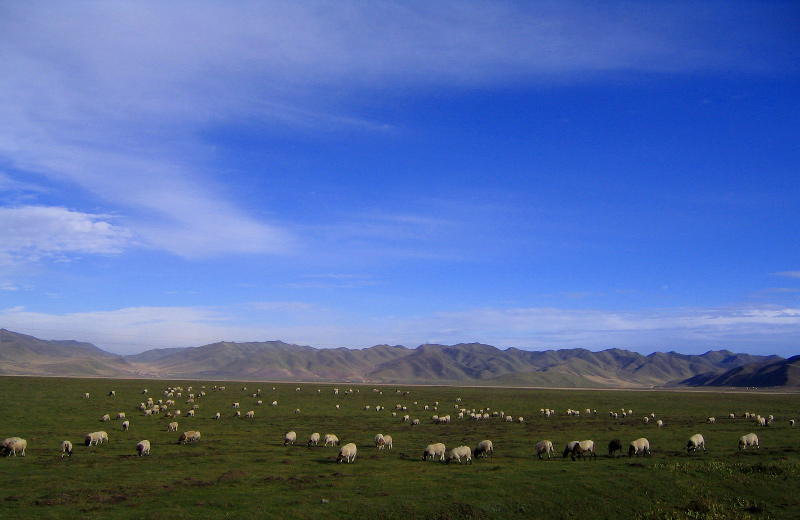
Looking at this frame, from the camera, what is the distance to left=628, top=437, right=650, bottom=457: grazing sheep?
3272 centimetres

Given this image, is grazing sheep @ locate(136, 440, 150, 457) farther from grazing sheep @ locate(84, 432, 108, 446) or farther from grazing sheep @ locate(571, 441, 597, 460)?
grazing sheep @ locate(571, 441, 597, 460)

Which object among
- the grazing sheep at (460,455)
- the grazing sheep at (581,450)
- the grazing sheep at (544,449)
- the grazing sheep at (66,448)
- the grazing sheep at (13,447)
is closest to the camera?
the grazing sheep at (13,447)

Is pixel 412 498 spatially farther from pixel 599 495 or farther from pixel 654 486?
pixel 654 486

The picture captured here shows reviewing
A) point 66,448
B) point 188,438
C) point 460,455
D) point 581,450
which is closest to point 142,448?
point 66,448

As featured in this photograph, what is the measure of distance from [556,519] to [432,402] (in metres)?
59.3

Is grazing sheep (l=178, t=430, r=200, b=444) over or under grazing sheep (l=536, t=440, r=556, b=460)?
under

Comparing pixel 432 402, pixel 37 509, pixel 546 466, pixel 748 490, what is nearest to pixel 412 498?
pixel 546 466

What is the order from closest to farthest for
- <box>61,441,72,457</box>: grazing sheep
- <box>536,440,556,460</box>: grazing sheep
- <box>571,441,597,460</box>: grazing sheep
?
<box>61,441,72,457</box>: grazing sheep → <box>571,441,597,460</box>: grazing sheep → <box>536,440,556,460</box>: grazing sheep

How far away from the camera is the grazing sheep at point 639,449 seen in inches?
1288

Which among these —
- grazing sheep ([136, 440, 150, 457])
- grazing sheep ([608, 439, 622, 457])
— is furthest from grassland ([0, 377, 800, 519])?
grazing sheep ([608, 439, 622, 457])

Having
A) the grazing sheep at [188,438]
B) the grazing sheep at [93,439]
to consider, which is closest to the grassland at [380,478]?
the grazing sheep at [93,439]

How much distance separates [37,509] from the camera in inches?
771

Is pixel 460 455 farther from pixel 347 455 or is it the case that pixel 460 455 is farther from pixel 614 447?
pixel 614 447

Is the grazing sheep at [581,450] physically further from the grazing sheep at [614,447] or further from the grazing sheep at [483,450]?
the grazing sheep at [483,450]
